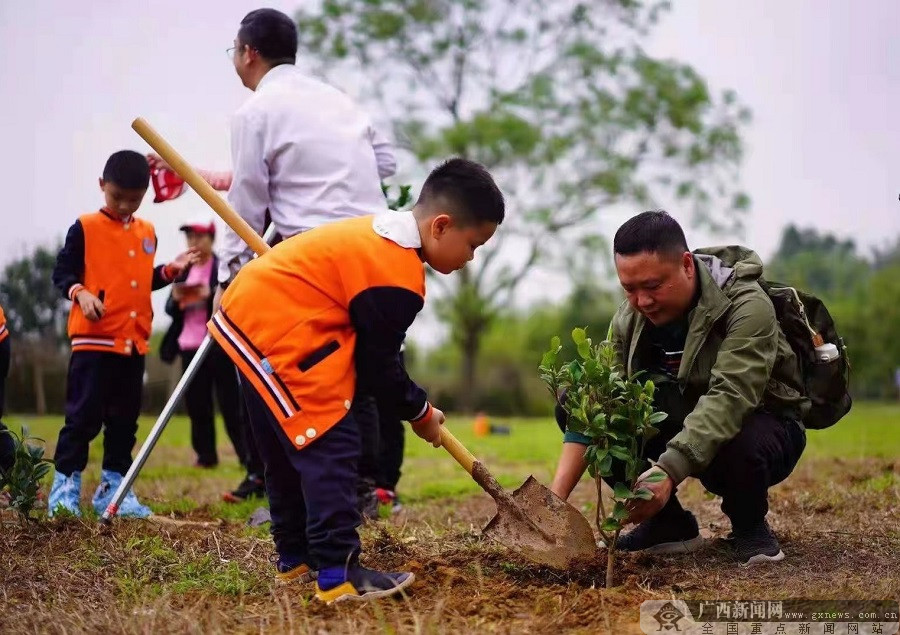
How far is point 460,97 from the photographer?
32.7 meters

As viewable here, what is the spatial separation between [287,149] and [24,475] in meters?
1.96

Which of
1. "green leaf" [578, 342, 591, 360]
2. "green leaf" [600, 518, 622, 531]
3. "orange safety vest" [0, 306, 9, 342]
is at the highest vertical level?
"green leaf" [578, 342, 591, 360]

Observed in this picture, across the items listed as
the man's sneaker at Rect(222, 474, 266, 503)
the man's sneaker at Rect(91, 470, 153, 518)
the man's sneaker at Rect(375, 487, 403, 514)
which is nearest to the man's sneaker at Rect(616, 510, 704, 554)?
the man's sneaker at Rect(375, 487, 403, 514)

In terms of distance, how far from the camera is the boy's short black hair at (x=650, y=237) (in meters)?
3.66

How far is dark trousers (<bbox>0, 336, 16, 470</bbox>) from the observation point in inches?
197

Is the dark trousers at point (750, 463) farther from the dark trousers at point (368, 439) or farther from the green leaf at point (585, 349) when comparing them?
the dark trousers at point (368, 439)

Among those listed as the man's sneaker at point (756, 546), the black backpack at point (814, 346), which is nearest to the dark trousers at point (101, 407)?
the man's sneaker at point (756, 546)

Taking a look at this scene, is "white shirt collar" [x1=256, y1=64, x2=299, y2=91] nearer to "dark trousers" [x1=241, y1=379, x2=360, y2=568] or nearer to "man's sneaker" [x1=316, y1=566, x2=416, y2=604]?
"dark trousers" [x1=241, y1=379, x2=360, y2=568]

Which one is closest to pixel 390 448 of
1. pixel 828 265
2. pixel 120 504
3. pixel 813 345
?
pixel 120 504

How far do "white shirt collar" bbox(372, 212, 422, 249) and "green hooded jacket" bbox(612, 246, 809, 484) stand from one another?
1171 mm

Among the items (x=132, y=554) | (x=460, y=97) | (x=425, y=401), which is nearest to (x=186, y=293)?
(x=132, y=554)

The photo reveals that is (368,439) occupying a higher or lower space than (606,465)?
lower

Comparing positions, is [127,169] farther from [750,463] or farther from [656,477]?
[750,463]

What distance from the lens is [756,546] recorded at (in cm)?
392
